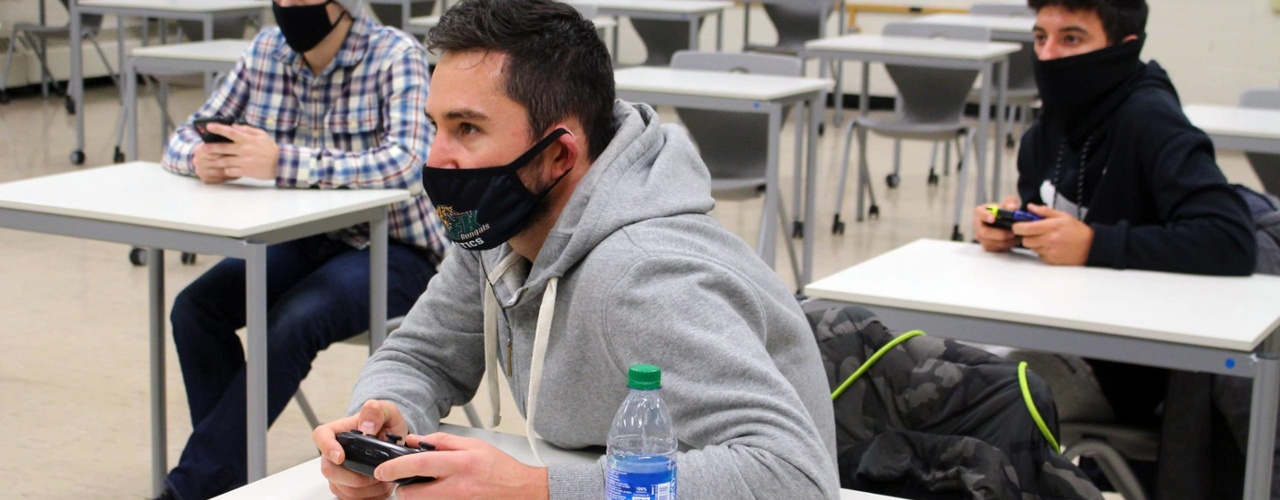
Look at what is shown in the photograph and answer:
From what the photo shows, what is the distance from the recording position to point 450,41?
54.6 inches

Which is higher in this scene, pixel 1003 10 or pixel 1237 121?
pixel 1003 10

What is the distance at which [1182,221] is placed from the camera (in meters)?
2.34

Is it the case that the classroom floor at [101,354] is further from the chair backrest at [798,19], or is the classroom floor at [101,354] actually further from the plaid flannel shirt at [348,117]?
the chair backrest at [798,19]

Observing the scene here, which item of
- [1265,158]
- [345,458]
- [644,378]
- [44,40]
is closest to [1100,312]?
[644,378]

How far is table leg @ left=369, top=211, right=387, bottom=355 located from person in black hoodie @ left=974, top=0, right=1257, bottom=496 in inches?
42.5

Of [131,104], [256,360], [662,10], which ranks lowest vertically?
[256,360]

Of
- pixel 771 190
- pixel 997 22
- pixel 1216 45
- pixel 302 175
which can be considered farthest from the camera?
pixel 1216 45

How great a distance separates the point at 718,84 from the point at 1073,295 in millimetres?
2292

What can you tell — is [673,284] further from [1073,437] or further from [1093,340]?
[1073,437]

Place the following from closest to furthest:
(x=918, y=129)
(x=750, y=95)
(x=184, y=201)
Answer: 1. (x=184, y=201)
2. (x=750, y=95)
3. (x=918, y=129)

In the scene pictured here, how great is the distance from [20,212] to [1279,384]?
6.80ft

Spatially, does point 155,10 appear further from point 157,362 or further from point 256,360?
point 256,360

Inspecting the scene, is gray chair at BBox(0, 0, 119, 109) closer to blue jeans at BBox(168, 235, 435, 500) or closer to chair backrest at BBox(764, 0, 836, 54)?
chair backrest at BBox(764, 0, 836, 54)

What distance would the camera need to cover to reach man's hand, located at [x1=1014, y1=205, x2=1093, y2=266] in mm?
2344
